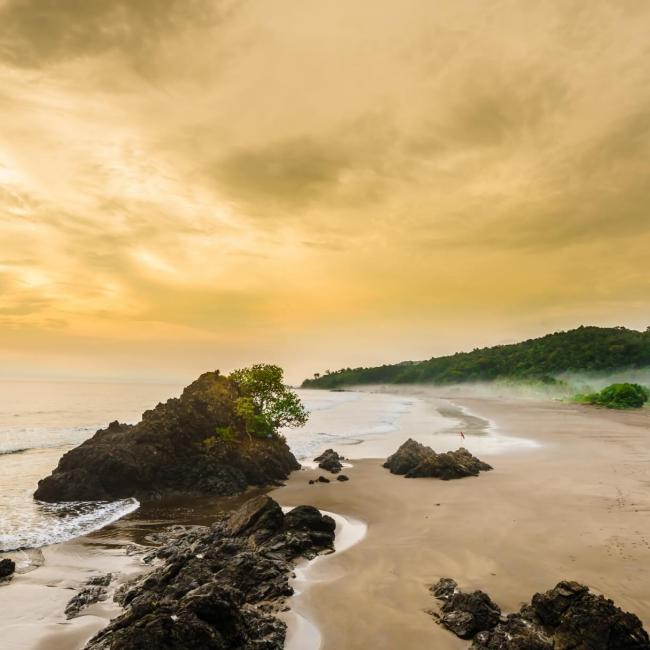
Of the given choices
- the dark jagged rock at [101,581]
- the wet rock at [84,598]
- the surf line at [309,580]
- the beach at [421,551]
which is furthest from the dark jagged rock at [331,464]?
the wet rock at [84,598]

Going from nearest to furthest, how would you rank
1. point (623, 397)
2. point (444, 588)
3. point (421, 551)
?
point (444, 588) → point (421, 551) → point (623, 397)

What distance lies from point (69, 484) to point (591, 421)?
56041 millimetres

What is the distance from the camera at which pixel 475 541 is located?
16.0m

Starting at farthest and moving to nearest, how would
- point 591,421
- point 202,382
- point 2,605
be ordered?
point 591,421, point 202,382, point 2,605

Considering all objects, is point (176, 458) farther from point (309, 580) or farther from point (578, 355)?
point (578, 355)

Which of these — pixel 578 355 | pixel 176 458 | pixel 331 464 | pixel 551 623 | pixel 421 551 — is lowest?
pixel 331 464

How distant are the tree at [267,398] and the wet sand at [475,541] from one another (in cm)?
450

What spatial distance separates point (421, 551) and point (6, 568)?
13148mm

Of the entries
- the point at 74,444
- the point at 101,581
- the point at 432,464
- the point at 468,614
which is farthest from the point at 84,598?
the point at 74,444

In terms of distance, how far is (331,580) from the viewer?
13.4 meters

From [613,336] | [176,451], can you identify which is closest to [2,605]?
[176,451]

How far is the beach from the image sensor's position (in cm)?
1109

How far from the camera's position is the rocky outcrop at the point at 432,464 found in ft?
89.6

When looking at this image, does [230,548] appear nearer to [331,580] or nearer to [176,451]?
[331,580]
